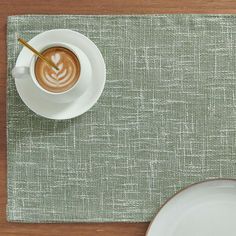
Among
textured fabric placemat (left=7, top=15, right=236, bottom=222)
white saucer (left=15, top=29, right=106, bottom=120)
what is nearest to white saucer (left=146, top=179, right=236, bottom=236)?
textured fabric placemat (left=7, top=15, right=236, bottom=222)

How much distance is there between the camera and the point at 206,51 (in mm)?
832

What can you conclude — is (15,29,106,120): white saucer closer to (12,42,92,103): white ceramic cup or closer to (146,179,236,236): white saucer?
(12,42,92,103): white ceramic cup

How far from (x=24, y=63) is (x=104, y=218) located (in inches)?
10.1

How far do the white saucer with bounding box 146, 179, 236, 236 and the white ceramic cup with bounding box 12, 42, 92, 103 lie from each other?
21 cm

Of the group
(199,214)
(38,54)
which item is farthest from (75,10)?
(199,214)

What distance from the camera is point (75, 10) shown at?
835 millimetres

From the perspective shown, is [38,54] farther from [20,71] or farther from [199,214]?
[199,214]

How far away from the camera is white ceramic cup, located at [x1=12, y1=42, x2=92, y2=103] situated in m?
0.77

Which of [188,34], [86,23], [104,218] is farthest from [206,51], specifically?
[104,218]

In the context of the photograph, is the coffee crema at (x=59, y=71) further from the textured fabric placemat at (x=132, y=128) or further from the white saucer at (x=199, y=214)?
the white saucer at (x=199, y=214)

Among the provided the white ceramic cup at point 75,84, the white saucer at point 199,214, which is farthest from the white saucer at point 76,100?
the white saucer at point 199,214

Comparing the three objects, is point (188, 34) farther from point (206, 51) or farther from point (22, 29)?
point (22, 29)

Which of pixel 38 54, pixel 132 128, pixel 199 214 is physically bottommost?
pixel 199 214

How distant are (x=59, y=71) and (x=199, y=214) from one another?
0.29m
